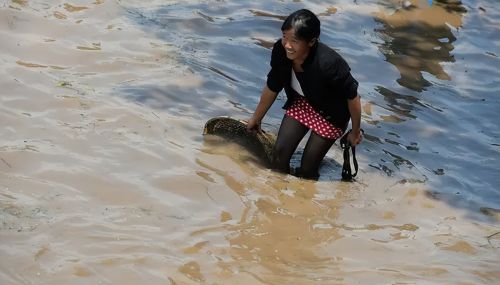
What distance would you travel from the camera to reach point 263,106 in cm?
613

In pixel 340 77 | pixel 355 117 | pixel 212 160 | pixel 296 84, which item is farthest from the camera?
pixel 212 160

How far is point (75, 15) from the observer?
330 inches

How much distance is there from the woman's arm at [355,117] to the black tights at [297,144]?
19 cm

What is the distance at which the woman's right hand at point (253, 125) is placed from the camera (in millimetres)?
6266

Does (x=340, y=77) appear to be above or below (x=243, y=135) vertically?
above

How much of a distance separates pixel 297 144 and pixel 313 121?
0.25 metres

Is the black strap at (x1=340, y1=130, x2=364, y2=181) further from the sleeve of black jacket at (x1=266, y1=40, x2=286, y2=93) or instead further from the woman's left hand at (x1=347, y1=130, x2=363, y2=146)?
the sleeve of black jacket at (x1=266, y1=40, x2=286, y2=93)

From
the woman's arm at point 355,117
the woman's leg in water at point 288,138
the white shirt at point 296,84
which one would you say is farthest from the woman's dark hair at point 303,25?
the woman's leg in water at point 288,138

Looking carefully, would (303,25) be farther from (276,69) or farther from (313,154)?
(313,154)

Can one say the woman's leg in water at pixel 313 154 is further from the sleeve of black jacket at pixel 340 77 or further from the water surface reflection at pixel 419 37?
the water surface reflection at pixel 419 37

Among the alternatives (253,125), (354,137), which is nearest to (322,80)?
(354,137)

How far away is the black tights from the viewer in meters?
6.15

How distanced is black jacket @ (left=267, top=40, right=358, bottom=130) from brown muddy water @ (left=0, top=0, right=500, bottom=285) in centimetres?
67

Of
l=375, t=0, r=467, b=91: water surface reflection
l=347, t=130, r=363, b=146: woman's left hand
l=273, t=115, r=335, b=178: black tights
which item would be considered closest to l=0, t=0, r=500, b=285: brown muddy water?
l=375, t=0, r=467, b=91: water surface reflection
